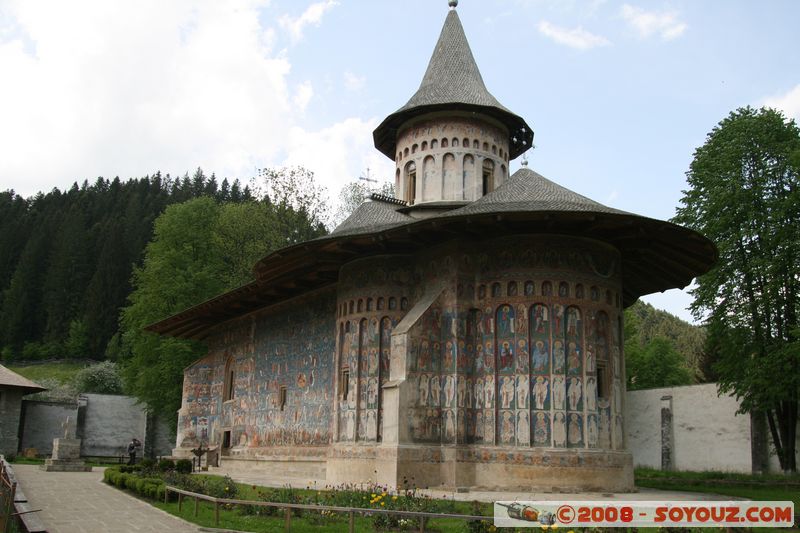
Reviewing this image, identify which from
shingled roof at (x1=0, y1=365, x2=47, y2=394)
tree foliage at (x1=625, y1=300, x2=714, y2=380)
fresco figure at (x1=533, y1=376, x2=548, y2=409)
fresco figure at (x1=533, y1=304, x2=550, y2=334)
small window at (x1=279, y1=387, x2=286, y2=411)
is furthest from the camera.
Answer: tree foliage at (x1=625, y1=300, x2=714, y2=380)

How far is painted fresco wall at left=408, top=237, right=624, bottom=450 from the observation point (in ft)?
50.2

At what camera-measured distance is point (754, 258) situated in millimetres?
22984

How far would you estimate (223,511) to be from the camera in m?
11.7

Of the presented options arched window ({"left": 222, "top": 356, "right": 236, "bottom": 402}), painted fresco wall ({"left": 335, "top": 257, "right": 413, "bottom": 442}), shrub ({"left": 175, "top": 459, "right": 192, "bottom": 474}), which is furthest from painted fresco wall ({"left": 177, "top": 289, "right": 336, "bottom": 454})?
painted fresco wall ({"left": 335, "top": 257, "right": 413, "bottom": 442})

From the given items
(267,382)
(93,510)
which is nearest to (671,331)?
(267,382)

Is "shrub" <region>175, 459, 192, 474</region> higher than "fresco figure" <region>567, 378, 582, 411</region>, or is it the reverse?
"fresco figure" <region>567, 378, 582, 411</region>

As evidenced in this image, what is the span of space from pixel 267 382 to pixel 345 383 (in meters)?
6.94

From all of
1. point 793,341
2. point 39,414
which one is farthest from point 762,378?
point 39,414

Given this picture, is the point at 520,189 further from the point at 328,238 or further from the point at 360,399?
the point at 360,399

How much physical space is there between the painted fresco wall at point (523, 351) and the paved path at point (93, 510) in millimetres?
5856

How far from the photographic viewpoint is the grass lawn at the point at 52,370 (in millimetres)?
58781

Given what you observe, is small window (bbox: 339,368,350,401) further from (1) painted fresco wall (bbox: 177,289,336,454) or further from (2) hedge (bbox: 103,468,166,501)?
(2) hedge (bbox: 103,468,166,501)

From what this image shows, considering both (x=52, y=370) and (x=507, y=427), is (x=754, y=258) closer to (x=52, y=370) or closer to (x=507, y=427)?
(x=507, y=427)

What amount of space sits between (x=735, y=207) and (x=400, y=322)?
1290cm
